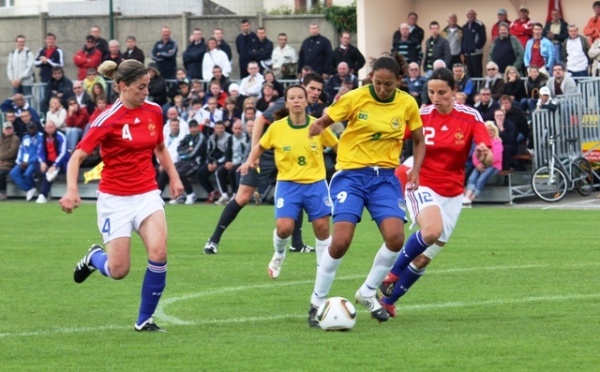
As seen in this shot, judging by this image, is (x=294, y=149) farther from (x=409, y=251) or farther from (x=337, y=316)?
(x=337, y=316)

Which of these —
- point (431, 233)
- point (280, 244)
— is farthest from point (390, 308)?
point (280, 244)

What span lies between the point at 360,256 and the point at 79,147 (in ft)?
20.9

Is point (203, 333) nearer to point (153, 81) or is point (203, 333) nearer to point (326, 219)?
point (326, 219)

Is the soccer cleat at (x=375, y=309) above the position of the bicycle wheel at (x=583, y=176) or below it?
above

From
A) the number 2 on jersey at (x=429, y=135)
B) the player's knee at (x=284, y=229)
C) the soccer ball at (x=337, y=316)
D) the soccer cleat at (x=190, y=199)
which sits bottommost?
the soccer cleat at (x=190, y=199)

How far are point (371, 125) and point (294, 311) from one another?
1869 millimetres

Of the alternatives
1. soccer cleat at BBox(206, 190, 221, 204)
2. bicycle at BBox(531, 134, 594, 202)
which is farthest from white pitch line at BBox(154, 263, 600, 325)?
soccer cleat at BBox(206, 190, 221, 204)

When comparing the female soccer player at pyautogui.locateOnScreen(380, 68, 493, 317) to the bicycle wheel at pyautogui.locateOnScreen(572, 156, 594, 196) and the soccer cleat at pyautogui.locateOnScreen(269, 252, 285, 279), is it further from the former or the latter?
the bicycle wheel at pyautogui.locateOnScreen(572, 156, 594, 196)

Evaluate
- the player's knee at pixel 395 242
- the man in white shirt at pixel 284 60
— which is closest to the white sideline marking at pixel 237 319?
the player's knee at pixel 395 242

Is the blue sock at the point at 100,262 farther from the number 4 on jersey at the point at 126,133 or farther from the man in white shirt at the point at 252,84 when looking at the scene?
the man in white shirt at the point at 252,84

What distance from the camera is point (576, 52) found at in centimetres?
2494

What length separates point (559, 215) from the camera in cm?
2094

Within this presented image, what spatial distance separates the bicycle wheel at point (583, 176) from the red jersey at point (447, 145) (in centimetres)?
1352

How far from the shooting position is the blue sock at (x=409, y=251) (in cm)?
1033
